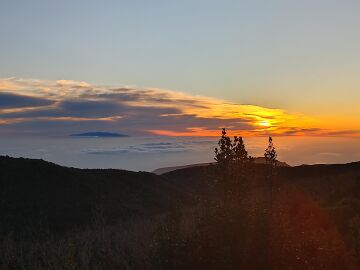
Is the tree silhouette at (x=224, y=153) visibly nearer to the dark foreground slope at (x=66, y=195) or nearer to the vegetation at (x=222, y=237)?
the vegetation at (x=222, y=237)

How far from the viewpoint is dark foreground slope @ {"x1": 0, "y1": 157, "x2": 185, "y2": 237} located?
3483 centimetres

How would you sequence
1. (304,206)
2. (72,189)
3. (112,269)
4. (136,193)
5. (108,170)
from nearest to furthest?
1. (112,269)
2. (304,206)
3. (72,189)
4. (136,193)
5. (108,170)

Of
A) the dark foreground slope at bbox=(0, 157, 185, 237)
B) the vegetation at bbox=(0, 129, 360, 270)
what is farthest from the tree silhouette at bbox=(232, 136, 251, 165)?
the dark foreground slope at bbox=(0, 157, 185, 237)

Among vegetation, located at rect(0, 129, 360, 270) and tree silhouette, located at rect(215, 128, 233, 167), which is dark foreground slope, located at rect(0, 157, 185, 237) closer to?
vegetation, located at rect(0, 129, 360, 270)

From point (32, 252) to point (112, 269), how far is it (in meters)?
2.04

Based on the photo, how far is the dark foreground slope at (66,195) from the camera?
34834 millimetres

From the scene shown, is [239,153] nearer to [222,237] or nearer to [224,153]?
[224,153]

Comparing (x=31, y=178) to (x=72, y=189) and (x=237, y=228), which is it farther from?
(x=237, y=228)

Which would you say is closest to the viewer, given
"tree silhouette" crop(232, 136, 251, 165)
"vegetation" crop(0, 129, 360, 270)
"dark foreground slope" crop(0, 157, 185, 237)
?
"vegetation" crop(0, 129, 360, 270)

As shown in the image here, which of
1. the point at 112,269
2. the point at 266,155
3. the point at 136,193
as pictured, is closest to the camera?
the point at 112,269

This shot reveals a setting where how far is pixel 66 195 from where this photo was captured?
4141cm

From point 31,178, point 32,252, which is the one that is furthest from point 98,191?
point 32,252

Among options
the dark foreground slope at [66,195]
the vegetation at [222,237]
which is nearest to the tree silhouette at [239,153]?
the vegetation at [222,237]

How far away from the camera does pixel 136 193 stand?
1903 inches
